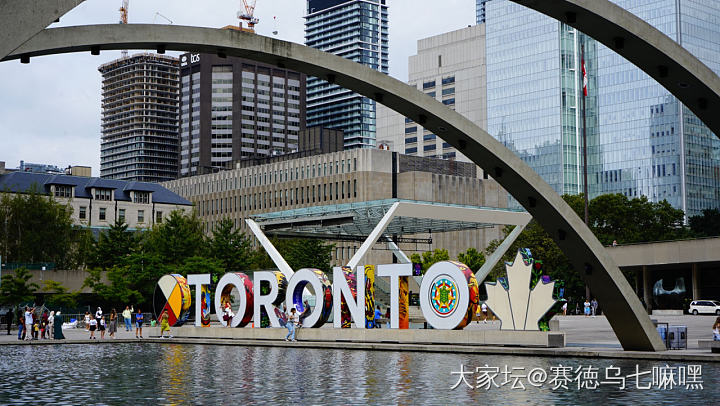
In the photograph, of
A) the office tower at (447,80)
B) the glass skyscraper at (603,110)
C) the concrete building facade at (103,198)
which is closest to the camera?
the concrete building facade at (103,198)

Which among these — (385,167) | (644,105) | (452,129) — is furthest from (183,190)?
(452,129)

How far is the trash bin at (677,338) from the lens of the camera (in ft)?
90.3

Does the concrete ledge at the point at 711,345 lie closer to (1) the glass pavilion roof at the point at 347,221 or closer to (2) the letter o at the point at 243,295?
(2) the letter o at the point at 243,295

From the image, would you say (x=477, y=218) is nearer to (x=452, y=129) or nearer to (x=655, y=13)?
(x=452, y=129)

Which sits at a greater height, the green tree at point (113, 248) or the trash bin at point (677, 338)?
the green tree at point (113, 248)

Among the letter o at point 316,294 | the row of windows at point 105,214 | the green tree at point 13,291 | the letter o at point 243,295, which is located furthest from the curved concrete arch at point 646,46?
the row of windows at point 105,214

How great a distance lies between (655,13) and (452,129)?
5161 inches

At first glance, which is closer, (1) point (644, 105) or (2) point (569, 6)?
(2) point (569, 6)

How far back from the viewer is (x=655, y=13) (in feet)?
461

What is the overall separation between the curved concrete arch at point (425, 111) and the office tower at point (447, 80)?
155 metres

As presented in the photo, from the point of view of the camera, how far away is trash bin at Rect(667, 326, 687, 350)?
90.3 ft

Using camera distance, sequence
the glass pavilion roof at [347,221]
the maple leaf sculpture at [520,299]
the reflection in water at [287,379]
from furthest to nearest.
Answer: the glass pavilion roof at [347,221], the maple leaf sculpture at [520,299], the reflection in water at [287,379]

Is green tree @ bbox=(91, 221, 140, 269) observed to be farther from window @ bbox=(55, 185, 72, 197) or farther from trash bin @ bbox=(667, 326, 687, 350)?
trash bin @ bbox=(667, 326, 687, 350)

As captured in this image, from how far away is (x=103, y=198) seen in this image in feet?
371
